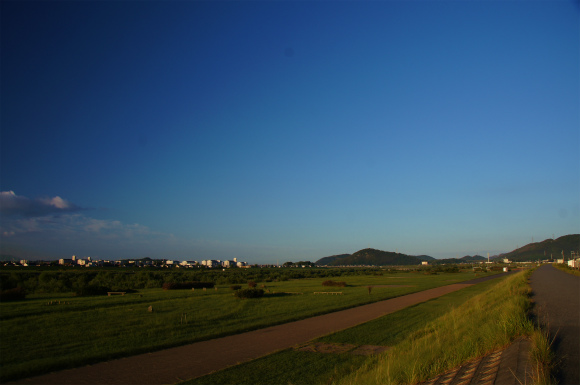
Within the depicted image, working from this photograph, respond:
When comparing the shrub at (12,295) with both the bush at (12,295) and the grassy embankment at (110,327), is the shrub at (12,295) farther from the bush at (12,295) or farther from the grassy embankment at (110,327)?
the grassy embankment at (110,327)

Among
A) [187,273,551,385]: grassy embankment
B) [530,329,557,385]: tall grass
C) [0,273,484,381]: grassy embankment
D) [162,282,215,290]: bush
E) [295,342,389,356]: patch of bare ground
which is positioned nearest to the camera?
[530,329,557,385]: tall grass

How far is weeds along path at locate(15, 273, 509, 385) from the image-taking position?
31.9 feet

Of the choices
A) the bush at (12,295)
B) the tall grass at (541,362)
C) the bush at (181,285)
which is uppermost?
the tall grass at (541,362)

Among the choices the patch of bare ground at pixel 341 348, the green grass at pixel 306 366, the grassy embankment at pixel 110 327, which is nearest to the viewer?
the green grass at pixel 306 366

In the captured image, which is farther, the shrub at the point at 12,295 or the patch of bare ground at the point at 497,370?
the shrub at the point at 12,295

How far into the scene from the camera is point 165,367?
10.8 m

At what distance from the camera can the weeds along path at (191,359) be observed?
31.9 ft

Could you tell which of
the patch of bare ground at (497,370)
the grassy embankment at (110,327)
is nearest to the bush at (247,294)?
the grassy embankment at (110,327)

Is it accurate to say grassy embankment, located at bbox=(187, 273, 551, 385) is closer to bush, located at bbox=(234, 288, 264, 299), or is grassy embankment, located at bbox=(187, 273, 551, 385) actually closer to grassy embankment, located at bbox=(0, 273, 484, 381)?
grassy embankment, located at bbox=(0, 273, 484, 381)

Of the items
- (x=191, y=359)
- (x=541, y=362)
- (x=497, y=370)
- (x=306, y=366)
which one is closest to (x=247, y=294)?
(x=191, y=359)

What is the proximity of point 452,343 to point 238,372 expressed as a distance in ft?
18.5

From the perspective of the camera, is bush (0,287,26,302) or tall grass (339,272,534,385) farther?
bush (0,287,26,302)

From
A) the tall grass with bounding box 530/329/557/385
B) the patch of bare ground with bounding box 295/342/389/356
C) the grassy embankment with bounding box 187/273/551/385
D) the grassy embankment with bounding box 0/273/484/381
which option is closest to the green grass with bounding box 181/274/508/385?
the grassy embankment with bounding box 187/273/551/385

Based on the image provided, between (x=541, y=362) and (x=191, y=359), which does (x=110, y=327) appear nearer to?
(x=191, y=359)
